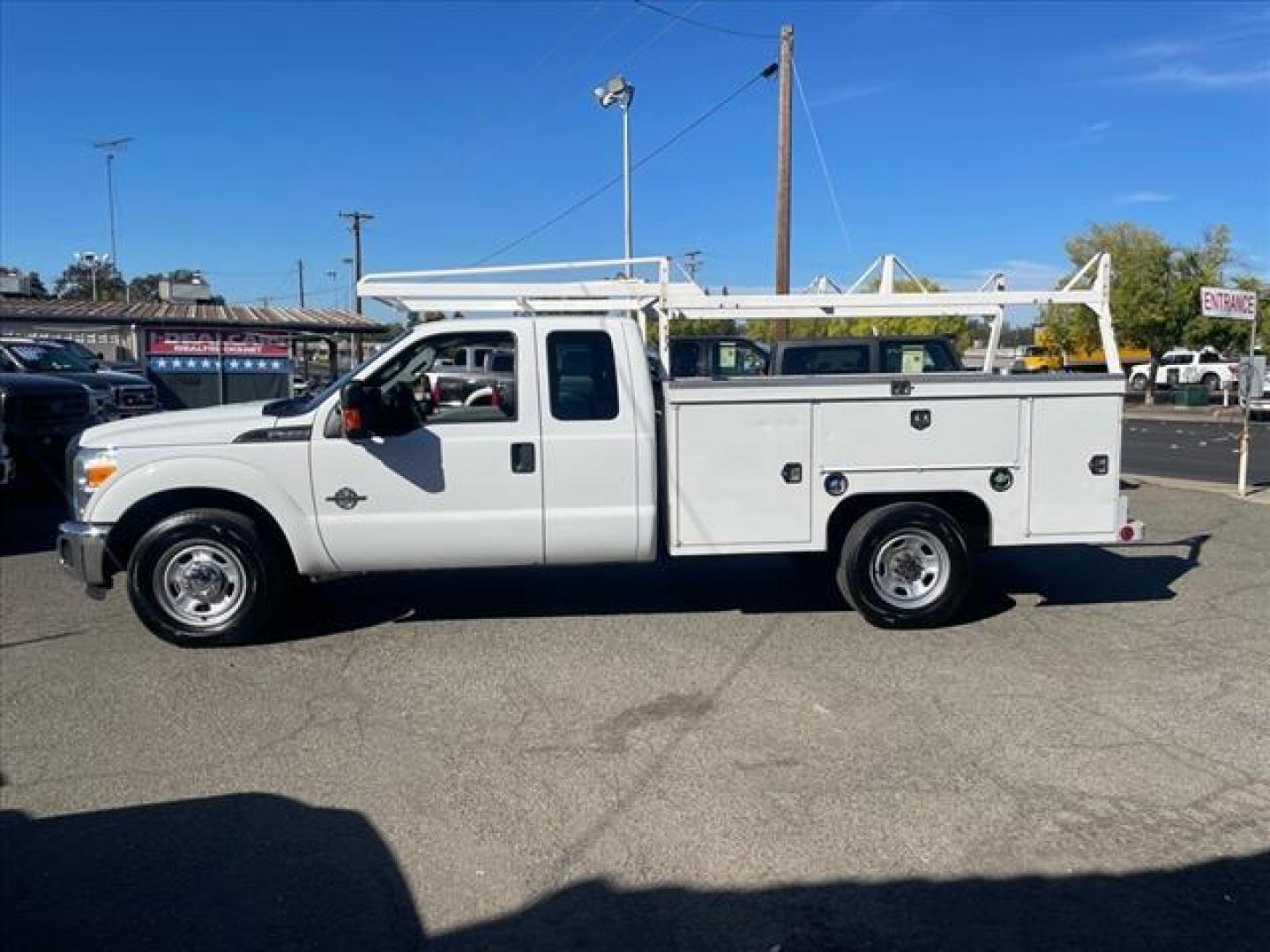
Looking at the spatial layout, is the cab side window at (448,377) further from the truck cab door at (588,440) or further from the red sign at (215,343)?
the red sign at (215,343)

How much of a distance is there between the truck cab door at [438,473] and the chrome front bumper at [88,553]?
4.26 feet

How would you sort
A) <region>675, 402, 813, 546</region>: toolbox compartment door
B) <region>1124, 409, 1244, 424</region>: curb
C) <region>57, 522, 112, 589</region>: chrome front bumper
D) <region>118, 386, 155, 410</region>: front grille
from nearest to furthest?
1. <region>57, 522, 112, 589</region>: chrome front bumper
2. <region>675, 402, 813, 546</region>: toolbox compartment door
3. <region>118, 386, 155, 410</region>: front grille
4. <region>1124, 409, 1244, 424</region>: curb

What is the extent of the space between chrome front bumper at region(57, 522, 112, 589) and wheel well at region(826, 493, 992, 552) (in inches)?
176

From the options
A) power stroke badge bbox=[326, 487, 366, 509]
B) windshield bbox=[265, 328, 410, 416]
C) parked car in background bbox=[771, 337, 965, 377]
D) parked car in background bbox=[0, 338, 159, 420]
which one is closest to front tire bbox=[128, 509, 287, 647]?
power stroke badge bbox=[326, 487, 366, 509]

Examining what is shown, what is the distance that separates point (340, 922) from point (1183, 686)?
4542mm

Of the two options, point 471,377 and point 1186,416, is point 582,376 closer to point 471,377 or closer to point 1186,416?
point 471,377

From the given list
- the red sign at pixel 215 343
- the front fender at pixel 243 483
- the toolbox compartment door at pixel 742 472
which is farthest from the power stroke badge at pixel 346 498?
the red sign at pixel 215 343

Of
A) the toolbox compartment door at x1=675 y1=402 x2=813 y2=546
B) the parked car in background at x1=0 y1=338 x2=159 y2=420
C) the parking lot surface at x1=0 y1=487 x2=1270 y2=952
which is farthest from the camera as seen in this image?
the parked car in background at x1=0 y1=338 x2=159 y2=420

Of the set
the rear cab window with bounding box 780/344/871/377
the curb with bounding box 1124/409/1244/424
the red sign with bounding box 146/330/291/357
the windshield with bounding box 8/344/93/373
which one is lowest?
the curb with bounding box 1124/409/1244/424

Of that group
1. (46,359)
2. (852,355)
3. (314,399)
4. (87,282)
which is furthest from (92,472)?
(87,282)

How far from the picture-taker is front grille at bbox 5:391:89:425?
1198 centimetres

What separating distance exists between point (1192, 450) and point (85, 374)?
69.4 ft

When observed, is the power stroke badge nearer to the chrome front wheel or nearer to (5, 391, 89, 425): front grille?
the chrome front wheel

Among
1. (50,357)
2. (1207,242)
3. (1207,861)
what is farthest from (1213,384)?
(1207,861)
